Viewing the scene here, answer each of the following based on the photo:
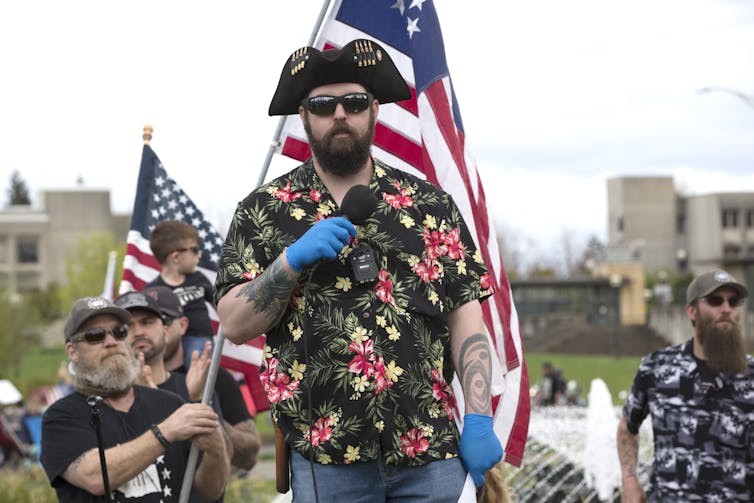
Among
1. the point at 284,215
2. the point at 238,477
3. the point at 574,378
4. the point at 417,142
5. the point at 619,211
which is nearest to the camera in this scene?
the point at 284,215

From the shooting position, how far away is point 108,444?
5008 millimetres

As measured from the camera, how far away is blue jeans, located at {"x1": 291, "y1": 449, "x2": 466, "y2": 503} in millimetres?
3617

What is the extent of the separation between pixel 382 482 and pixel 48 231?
128 metres

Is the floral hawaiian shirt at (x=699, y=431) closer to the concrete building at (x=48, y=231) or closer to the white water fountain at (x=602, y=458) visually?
the white water fountain at (x=602, y=458)

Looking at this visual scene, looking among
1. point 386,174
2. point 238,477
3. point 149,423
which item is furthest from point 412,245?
point 238,477

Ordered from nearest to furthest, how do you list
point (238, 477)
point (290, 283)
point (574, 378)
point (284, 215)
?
point (290, 283)
point (284, 215)
point (238, 477)
point (574, 378)

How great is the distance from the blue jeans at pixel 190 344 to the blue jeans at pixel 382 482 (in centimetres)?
367

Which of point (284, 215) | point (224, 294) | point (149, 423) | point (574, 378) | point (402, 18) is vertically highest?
point (402, 18)

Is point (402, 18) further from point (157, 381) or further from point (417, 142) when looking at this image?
point (157, 381)

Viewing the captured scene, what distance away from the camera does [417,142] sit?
5.85 metres

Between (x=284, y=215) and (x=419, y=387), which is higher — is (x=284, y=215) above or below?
above

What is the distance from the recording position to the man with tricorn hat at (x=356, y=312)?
11.8 ft

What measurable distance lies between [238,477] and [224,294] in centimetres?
1087

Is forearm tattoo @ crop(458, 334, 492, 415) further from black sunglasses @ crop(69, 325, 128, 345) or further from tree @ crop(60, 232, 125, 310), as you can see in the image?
tree @ crop(60, 232, 125, 310)
